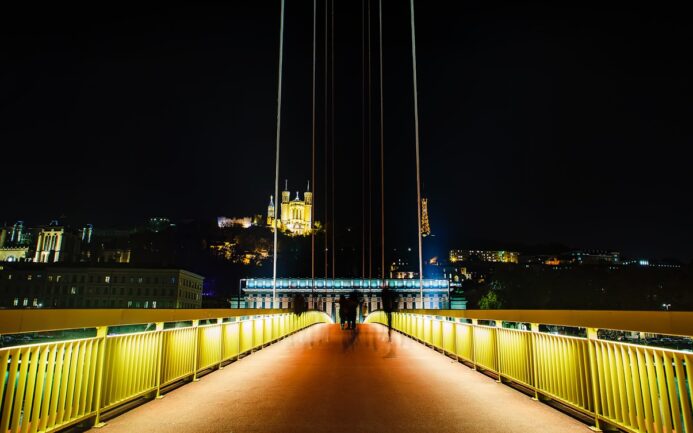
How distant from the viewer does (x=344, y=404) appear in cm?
662

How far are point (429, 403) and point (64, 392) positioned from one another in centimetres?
450

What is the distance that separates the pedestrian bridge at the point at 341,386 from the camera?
14.8 feet

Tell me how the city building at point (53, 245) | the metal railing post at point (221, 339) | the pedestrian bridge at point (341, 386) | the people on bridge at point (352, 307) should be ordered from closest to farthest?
1. the pedestrian bridge at point (341, 386)
2. the metal railing post at point (221, 339)
3. the people on bridge at point (352, 307)
4. the city building at point (53, 245)

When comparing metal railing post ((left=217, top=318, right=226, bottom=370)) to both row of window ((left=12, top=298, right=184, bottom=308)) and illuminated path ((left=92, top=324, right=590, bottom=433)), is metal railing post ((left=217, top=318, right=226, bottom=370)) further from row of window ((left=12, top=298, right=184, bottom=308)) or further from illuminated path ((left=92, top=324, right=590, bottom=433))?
row of window ((left=12, top=298, right=184, bottom=308))

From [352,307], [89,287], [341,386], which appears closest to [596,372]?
Result: [341,386]

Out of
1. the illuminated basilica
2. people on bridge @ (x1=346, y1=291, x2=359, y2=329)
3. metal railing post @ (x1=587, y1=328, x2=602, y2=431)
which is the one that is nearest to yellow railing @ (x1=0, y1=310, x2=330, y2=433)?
metal railing post @ (x1=587, y1=328, x2=602, y2=431)

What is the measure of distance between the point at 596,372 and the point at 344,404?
10.5ft

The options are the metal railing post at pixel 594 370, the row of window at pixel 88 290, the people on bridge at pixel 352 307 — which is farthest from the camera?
the row of window at pixel 88 290

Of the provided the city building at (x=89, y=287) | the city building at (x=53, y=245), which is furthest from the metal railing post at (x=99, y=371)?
the city building at (x=53, y=245)

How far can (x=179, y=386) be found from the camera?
795cm

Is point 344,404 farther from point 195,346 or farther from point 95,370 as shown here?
point 195,346

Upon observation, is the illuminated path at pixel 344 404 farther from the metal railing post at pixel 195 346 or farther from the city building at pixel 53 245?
the city building at pixel 53 245

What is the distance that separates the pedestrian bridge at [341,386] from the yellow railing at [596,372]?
0.01 metres

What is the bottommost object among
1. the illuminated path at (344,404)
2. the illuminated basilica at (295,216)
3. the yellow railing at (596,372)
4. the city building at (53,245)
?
the illuminated path at (344,404)
